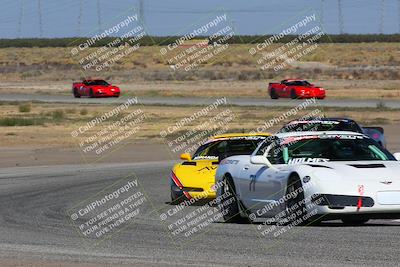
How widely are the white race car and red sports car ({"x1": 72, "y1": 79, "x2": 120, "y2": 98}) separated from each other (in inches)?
2194

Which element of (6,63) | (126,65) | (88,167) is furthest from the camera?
(6,63)

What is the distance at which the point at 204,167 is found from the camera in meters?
20.2

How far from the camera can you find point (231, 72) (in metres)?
108

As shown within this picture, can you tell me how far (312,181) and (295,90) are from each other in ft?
174

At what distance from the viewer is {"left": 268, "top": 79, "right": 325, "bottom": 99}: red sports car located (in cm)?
6569

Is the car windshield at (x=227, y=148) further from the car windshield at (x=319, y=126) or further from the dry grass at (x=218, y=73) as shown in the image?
the dry grass at (x=218, y=73)

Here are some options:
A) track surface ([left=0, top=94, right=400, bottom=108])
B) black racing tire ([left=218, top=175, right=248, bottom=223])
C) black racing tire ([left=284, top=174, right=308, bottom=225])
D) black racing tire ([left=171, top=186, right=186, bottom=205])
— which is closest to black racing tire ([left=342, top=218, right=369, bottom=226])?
black racing tire ([left=284, top=174, right=308, bottom=225])

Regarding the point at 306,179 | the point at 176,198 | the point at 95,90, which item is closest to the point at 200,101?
the point at 95,90

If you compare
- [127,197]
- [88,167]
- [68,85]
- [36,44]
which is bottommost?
[36,44]

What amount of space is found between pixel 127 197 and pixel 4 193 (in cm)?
262

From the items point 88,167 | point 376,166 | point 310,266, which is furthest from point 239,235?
point 88,167

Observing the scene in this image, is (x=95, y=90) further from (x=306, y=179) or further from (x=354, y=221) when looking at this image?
(x=306, y=179)

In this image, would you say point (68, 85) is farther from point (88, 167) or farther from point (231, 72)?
point (88, 167)

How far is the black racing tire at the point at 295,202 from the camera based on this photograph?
14.3m
